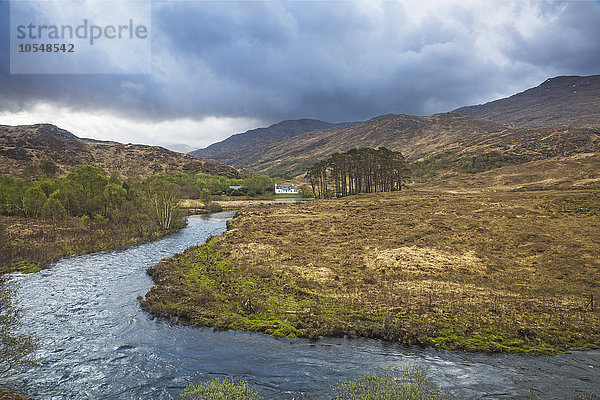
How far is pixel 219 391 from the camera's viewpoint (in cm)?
1316

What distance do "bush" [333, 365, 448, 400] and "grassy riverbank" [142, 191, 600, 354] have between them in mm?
3050

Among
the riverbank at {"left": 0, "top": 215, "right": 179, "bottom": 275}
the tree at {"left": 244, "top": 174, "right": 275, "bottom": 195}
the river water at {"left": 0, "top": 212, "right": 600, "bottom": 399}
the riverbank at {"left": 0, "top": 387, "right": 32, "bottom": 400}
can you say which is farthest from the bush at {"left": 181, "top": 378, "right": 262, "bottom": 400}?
the tree at {"left": 244, "top": 174, "right": 275, "bottom": 195}

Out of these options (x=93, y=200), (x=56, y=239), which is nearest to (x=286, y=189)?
(x=93, y=200)

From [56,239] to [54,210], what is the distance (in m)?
15.6

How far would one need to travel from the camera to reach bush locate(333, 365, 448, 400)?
12266 mm

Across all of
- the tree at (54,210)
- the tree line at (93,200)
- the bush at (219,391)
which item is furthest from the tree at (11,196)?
the bush at (219,391)

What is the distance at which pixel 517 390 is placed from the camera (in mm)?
12898

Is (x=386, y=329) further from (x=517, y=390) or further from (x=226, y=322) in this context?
(x=226, y=322)

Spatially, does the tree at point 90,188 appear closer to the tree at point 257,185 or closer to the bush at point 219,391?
the bush at point 219,391

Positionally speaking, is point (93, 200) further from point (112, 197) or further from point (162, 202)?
point (162, 202)

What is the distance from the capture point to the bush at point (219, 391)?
1247cm

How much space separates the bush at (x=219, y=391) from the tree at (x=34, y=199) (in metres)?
66.2

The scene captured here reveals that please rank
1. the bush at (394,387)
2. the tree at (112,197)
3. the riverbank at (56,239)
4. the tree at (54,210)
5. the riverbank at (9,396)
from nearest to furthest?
the riverbank at (9,396)
the bush at (394,387)
the riverbank at (56,239)
the tree at (54,210)
the tree at (112,197)

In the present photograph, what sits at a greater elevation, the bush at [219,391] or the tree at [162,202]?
the tree at [162,202]
